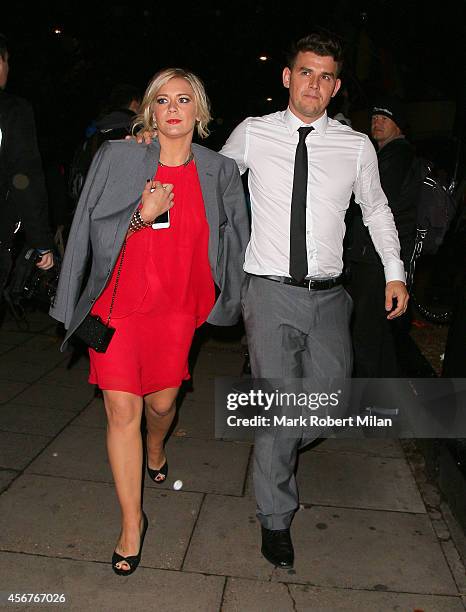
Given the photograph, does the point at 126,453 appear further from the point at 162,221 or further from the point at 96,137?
the point at 96,137

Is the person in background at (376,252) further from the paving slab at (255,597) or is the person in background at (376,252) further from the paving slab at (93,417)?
the paving slab at (255,597)

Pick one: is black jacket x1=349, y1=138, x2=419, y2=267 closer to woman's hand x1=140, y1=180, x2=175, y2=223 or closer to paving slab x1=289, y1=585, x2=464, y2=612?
woman's hand x1=140, y1=180, x2=175, y2=223

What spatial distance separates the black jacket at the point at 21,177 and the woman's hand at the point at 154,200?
0.74 metres

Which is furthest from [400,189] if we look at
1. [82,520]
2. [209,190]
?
[82,520]

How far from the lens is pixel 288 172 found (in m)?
3.16

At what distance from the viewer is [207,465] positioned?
415 cm

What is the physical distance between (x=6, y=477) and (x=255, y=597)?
1730 millimetres

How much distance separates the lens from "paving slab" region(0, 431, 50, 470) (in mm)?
Answer: 3986

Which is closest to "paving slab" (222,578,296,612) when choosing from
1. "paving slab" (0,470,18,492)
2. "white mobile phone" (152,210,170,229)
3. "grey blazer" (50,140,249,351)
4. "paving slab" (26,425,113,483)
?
"paving slab" (26,425,113,483)

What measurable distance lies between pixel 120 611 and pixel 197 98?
2.34m

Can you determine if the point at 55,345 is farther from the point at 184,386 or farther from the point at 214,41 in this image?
the point at 214,41

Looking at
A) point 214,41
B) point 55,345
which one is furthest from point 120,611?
point 214,41

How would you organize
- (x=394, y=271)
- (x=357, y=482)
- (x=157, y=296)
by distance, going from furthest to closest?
(x=357, y=482)
(x=394, y=271)
(x=157, y=296)

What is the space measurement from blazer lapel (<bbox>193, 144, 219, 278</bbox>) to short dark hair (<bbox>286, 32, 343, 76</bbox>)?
0.68 meters
